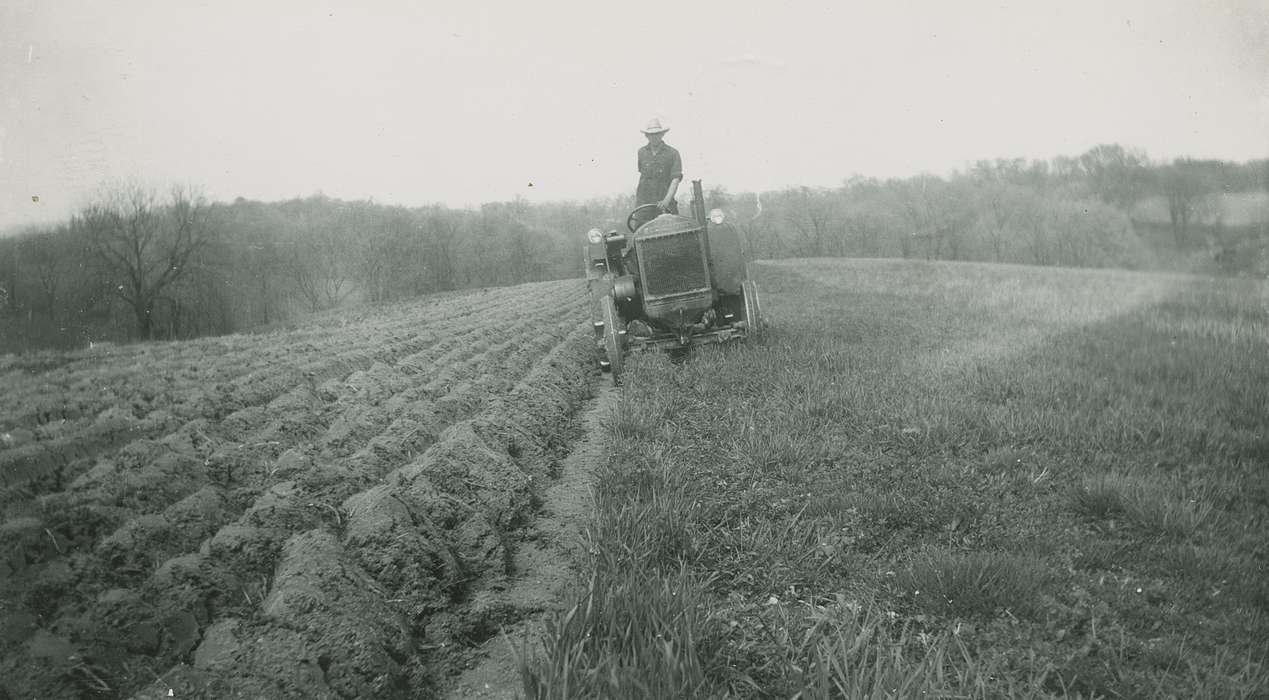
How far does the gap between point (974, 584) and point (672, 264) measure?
497 cm

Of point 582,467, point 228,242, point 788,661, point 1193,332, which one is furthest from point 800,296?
point 228,242

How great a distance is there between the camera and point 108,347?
13.9 m

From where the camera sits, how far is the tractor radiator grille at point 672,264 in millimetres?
6934

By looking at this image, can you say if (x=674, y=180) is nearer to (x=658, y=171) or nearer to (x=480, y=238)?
(x=658, y=171)

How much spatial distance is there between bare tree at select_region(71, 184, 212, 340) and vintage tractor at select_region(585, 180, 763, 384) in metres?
15.4

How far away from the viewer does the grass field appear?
2100mm

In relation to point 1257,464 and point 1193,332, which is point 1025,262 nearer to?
point 1193,332

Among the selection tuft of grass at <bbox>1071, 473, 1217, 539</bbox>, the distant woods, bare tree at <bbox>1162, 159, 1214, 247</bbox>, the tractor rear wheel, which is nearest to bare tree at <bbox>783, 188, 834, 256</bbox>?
the distant woods

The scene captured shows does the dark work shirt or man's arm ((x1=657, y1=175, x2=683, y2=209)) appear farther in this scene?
the dark work shirt

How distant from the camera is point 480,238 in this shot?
5350 cm

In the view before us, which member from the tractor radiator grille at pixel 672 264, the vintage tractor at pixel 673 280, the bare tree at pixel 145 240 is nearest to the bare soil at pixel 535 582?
the vintage tractor at pixel 673 280

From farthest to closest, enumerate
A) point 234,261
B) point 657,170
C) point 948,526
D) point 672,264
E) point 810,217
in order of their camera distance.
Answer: point 810,217 → point 234,261 → point 657,170 → point 672,264 → point 948,526

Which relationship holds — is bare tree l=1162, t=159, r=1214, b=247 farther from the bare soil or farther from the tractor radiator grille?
the bare soil

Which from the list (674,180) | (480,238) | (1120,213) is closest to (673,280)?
(674,180)
